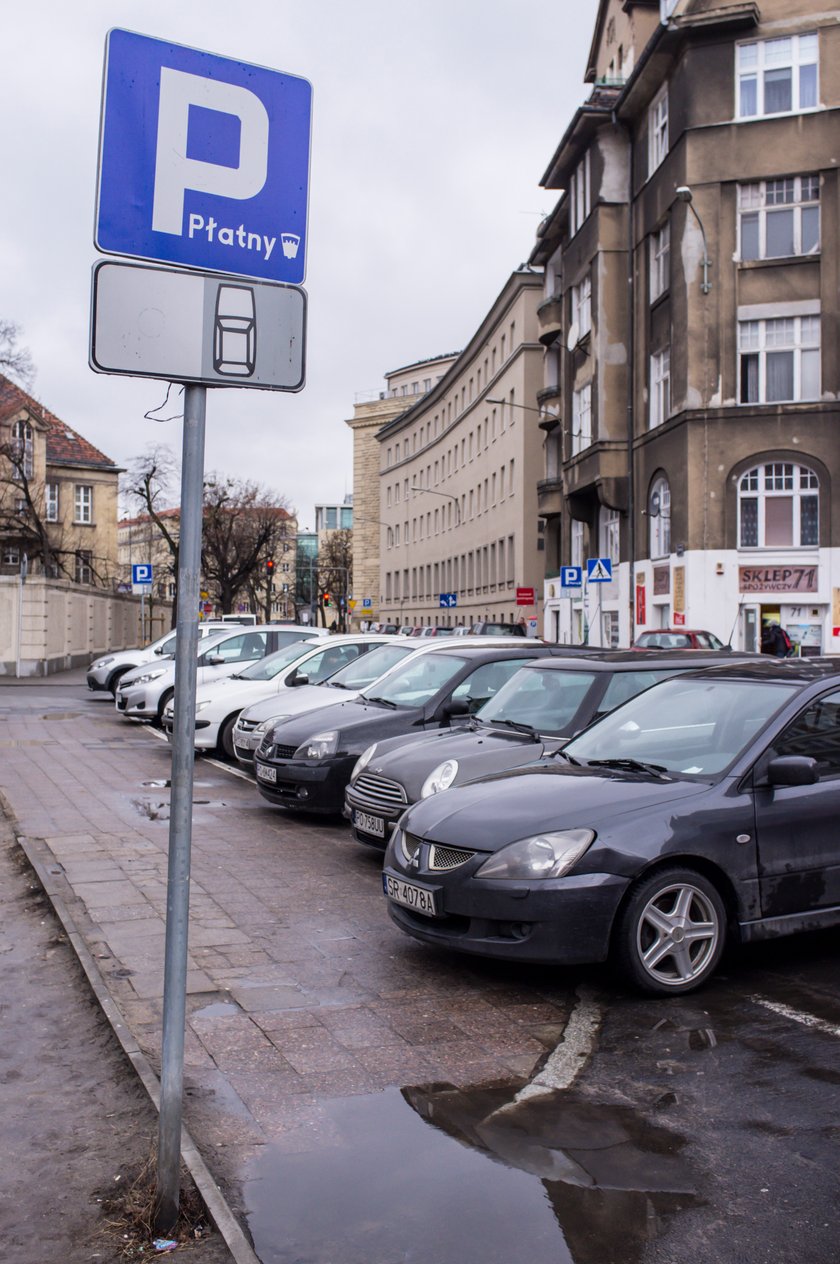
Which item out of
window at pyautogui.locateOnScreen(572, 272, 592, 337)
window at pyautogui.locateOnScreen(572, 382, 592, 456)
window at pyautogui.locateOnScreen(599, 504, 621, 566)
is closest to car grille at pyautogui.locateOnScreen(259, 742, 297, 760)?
window at pyautogui.locateOnScreen(599, 504, 621, 566)

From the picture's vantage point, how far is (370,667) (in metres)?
13.7

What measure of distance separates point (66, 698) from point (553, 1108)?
2731 cm

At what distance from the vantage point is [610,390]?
38594 millimetres

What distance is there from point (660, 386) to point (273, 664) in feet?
74.5

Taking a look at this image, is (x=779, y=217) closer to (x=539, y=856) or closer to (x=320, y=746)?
(x=320, y=746)

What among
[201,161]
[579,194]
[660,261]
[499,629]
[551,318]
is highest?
Answer: [579,194]

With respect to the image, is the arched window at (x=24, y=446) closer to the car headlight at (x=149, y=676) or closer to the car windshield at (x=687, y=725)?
the car headlight at (x=149, y=676)

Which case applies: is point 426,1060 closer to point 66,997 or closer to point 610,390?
point 66,997

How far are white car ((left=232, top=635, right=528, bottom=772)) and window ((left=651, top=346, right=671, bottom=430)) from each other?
76.8 feet

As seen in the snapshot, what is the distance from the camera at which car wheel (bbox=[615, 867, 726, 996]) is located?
5.76 metres

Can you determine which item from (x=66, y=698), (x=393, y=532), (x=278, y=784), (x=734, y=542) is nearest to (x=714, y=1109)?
(x=278, y=784)

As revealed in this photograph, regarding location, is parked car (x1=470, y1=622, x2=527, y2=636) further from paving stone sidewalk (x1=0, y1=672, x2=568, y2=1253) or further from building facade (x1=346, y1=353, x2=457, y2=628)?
building facade (x1=346, y1=353, x2=457, y2=628)

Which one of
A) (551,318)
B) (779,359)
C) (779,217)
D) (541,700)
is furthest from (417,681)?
(551,318)

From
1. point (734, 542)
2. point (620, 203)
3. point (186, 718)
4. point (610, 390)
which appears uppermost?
point (620, 203)
